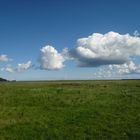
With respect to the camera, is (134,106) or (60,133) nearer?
(60,133)

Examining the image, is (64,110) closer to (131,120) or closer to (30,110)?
(30,110)

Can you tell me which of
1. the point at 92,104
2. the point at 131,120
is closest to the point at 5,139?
the point at 131,120

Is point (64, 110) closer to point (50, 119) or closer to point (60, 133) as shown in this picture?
point (50, 119)

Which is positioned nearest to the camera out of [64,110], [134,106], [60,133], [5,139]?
[5,139]

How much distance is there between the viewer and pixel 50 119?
65.1 feet

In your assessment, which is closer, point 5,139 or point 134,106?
point 5,139

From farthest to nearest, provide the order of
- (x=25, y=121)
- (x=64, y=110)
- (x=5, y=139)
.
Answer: (x=64, y=110), (x=25, y=121), (x=5, y=139)

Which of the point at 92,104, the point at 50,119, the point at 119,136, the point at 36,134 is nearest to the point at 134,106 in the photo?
the point at 92,104

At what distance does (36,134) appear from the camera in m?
15.8

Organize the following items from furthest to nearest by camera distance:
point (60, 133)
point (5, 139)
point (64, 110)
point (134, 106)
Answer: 1. point (134, 106)
2. point (64, 110)
3. point (60, 133)
4. point (5, 139)

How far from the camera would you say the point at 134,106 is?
25547 millimetres

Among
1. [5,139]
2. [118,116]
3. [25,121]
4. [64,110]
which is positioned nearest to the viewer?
[5,139]

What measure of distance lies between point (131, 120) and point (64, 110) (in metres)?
6.19

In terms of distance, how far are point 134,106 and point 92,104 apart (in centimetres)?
385
